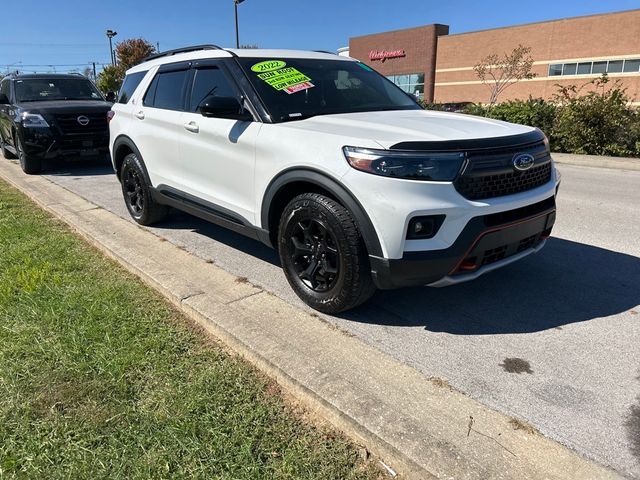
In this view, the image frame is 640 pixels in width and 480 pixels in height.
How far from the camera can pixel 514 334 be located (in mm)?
3172

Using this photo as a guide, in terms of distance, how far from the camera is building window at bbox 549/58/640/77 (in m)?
39.8

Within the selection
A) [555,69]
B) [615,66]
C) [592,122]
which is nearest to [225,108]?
[592,122]

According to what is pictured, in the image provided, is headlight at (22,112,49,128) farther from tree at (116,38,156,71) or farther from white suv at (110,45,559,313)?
tree at (116,38,156,71)

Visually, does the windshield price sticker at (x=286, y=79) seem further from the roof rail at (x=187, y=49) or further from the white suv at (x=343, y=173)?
the roof rail at (x=187, y=49)

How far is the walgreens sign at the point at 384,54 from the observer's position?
5746 cm

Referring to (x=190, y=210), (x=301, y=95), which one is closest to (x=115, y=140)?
(x=190, y=210)

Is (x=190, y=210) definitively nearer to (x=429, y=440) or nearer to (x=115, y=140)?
(x=115, y=140)

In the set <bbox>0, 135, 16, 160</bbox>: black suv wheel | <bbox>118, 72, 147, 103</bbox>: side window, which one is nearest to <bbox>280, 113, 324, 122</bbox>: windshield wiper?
<bbox>118, 72, 147, 103</bbox>: side window

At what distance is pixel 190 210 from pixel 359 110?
5.90 ft

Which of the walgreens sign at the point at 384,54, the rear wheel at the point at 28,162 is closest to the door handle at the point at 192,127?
the rear wheel at the point at 28,162

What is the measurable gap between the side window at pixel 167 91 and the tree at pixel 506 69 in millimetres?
32844

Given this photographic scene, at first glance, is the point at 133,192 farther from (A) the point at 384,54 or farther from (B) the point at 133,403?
(A) the point at 384,54

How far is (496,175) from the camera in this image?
2.97 metres

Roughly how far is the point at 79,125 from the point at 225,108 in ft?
23.5
